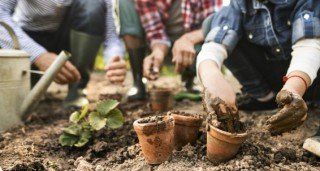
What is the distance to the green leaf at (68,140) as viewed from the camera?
2152mm

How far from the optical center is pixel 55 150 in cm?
218

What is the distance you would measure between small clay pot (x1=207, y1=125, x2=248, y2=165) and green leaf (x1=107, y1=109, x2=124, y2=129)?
2.09 feet

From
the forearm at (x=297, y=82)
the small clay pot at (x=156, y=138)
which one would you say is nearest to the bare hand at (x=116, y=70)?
the small clay pot at (x=156, y=138)

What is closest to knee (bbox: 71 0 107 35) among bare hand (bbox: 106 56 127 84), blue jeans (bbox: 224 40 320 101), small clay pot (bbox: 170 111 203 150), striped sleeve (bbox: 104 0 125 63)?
striped sleeve (bbox: 104 0 125 63)

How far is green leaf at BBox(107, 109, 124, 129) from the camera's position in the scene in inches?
85.9

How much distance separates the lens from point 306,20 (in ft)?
6.59

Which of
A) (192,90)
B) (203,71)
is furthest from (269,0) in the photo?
(192,90)

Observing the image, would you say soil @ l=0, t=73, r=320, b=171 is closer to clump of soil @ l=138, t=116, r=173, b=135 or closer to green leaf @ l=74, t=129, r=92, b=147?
green leaf @ l=74, t=129, r=92, b=147

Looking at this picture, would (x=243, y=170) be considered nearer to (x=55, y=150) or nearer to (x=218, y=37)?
(x=218, y=37)

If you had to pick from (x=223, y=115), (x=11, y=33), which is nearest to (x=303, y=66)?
(x=223, y=115)

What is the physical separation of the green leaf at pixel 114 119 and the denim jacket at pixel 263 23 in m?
0.67

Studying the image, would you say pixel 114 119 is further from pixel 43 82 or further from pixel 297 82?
pixel 297 82

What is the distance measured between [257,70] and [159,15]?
99 centimetres

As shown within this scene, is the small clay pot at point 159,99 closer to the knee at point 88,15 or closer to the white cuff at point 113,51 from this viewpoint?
the white cuff at point 113,51
